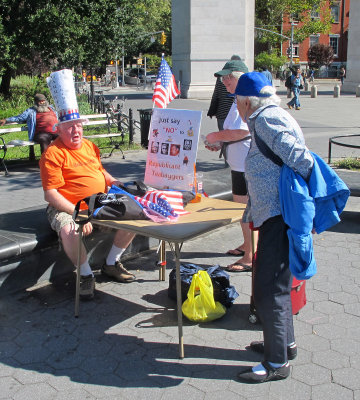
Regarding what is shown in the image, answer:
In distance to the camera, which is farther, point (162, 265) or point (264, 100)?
point (162, 265)

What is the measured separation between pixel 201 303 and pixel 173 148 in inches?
52.8

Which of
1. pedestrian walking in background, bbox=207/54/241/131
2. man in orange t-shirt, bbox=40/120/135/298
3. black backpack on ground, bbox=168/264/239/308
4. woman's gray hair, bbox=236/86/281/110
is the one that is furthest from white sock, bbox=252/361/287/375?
pedestrian walking in background, bbox=207/54/241/131

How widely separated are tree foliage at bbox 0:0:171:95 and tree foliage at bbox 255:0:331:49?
46761 mm

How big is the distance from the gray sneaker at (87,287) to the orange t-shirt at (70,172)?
0.61 metres

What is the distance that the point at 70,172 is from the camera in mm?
4320

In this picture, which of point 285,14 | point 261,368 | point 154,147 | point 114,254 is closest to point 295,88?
point 154,147

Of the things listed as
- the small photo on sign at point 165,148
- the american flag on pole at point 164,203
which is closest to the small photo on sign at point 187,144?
the small photo on sign at point 165,148

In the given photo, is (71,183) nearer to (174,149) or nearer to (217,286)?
(174,149)

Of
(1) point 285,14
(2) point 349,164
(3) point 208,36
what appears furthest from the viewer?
(1) point 285,14

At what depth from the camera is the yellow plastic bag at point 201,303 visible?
3.84 meters

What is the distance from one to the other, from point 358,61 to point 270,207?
33.9 meters

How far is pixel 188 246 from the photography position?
5656 millimetres

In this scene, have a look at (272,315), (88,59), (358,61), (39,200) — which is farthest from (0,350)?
(358,61)

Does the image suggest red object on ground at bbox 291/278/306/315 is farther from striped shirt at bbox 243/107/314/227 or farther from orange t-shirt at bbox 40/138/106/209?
orange t-shirt at bbox 40/138/106/209
